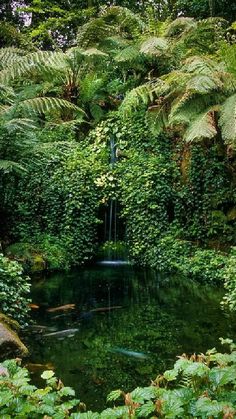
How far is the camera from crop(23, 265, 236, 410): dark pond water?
3.55m

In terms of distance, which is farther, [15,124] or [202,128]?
[15,124]

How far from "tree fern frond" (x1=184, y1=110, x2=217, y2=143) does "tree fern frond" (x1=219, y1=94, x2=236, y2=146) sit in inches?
6.8

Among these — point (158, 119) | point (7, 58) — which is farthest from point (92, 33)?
point (158, 119)

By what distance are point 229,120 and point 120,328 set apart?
3.22 m

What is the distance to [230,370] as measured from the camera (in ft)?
6.57

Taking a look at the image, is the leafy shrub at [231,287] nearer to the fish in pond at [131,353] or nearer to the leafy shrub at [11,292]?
the fish in pond at [131,353]

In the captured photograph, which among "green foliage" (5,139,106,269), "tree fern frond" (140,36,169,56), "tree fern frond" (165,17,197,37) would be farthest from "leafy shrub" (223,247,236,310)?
"tree fern frond" (165,17,197,37)

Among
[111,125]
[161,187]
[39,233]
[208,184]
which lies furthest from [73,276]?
[111,125]

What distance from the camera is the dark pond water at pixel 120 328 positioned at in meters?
3.55

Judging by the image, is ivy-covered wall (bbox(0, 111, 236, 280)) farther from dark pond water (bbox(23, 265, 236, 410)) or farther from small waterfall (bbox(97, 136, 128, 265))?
dark pond water (bbox(23, 265, 236, 410))

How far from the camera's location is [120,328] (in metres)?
4.76

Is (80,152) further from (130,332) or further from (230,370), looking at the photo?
(230,370)

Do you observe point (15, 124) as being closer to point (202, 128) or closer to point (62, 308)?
point (202, 128)

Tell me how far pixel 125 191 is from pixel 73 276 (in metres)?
2.10
